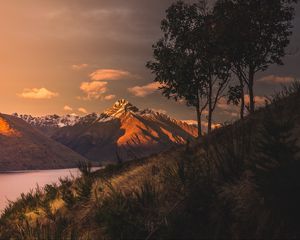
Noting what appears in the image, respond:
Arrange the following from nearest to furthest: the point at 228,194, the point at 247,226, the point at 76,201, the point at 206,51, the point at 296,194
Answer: the point at 296,194, the point at 247,226, the point at 228,194, the point at 76,201, the point at 206,51

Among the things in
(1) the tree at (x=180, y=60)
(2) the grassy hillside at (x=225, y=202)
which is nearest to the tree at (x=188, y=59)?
(1) the tree at (x=180, y=60)

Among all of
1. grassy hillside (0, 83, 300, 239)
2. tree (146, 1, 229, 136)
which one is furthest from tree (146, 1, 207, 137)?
grassy hillside (0, 83, 300, 239)

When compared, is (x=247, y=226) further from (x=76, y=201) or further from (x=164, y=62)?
(x=164, y=62)

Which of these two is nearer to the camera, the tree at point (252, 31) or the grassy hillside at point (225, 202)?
the grassy hillside at point (225, 202)

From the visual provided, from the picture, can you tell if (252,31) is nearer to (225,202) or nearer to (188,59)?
(188,59)

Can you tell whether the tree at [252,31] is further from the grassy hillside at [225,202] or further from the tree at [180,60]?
the grassy hillside at [225,202]

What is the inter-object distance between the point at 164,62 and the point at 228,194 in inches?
1530

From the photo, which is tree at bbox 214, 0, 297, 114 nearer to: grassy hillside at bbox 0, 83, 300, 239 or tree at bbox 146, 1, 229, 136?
tree at bbox 146, 1, 229, 136

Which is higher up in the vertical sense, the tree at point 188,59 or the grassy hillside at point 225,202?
the tree at point 188,59

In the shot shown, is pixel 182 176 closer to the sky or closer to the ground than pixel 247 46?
closer to the ground

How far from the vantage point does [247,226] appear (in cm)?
578

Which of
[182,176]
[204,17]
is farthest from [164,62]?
[182,176]

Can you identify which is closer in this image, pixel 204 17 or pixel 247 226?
pixel 247 226

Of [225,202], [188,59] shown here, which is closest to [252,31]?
[188,59]
